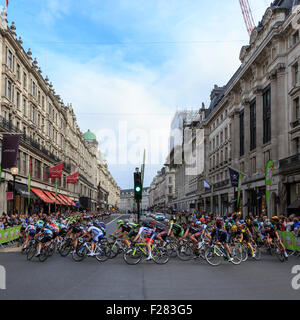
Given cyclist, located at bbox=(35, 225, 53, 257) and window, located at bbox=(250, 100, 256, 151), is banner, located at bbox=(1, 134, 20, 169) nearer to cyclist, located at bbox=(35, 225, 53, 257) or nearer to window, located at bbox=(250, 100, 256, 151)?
cyclist, located at bbox=(35, 225, 53, 257)

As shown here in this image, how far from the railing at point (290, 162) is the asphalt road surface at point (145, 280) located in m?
18.5

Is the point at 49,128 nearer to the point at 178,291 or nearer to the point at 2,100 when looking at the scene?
the point at 2,100

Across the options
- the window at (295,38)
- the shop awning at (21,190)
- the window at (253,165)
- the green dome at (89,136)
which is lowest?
the shop awning at (21,190)

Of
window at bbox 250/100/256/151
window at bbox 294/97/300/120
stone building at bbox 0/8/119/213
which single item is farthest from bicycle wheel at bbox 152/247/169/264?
window at bbox 250/100/256/151

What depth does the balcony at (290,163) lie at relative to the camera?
33.5 metres

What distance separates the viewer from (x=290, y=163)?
114 feet

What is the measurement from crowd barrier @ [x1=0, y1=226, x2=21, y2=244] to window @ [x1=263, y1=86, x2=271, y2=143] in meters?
27.0

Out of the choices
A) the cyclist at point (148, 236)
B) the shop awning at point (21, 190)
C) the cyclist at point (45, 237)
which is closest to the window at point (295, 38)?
the cyclist at point (148, 236)

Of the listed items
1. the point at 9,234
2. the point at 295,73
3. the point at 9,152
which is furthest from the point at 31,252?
the point at 295,73

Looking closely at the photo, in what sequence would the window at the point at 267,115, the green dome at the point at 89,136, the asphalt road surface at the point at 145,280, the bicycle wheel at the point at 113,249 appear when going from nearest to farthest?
the asphalt road surface at the point at 145,280, the bicycle wheel at the point at 113,249, the window at the point at 267,115, the green dome at the point at 89,136

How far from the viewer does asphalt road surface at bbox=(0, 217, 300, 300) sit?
944cm

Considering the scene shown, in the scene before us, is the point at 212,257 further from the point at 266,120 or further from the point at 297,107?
the point at 266,120

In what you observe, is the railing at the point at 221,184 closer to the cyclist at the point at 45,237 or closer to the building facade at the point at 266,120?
the building facade at the point at 266,120

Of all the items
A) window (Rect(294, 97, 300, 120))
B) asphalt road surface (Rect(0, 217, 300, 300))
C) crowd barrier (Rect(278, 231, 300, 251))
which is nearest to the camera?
asphalt road surface (Rect(0, 217, 300, 300))
